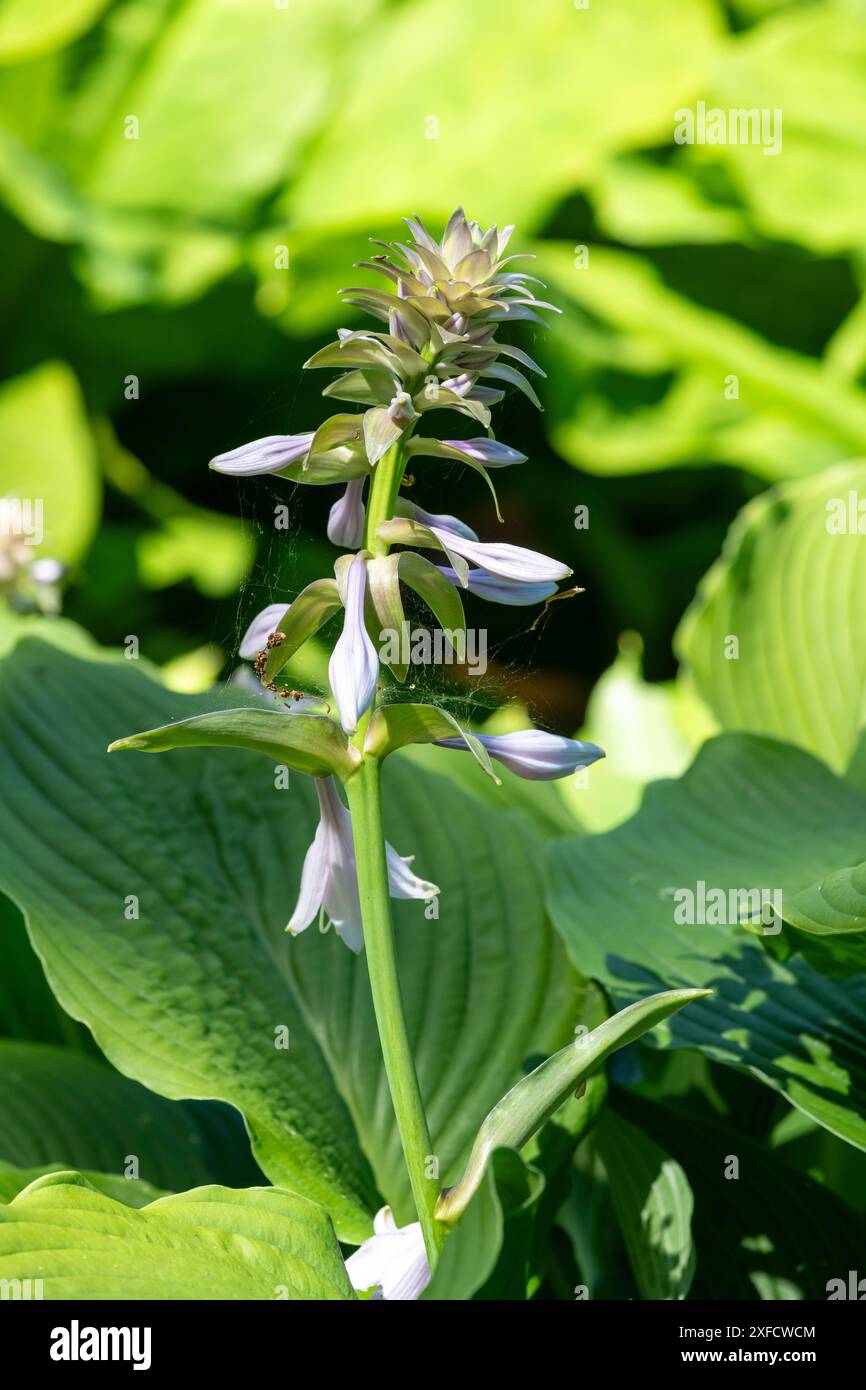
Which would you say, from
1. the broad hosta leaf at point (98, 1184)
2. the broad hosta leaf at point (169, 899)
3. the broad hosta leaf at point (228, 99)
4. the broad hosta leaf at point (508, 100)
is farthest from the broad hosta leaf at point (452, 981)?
the broad hosta leaf at point (228, 99)

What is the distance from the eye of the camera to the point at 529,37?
2.48 meters

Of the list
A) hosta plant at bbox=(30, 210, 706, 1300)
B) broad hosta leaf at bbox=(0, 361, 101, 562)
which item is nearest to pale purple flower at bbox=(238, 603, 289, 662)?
hosta plant at bbox=(30, 210, 706, 1300)

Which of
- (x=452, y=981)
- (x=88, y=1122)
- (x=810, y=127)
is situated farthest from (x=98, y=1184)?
(x=810, y=127)

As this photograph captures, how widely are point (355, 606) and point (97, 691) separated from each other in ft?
1.60

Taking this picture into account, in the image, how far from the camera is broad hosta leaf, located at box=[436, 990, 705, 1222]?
50 centimetres

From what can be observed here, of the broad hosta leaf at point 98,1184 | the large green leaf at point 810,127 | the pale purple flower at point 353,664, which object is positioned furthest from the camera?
the large green leaf at point 810,127

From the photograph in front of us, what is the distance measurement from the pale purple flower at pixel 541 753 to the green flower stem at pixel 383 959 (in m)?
0.04

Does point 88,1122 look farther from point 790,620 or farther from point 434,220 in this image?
point 434,220

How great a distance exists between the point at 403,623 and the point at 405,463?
69 mm

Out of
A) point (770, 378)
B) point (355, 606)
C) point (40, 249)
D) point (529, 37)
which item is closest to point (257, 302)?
point (40, 249)

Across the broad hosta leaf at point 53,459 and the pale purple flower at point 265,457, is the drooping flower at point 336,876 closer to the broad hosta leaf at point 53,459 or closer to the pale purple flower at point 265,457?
the pale purple flower at point 265,457

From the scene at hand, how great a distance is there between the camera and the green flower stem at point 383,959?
19.9 inches

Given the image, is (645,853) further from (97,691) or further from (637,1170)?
(97,691)

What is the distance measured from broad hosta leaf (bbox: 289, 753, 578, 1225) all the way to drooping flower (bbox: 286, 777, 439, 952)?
26 cm
